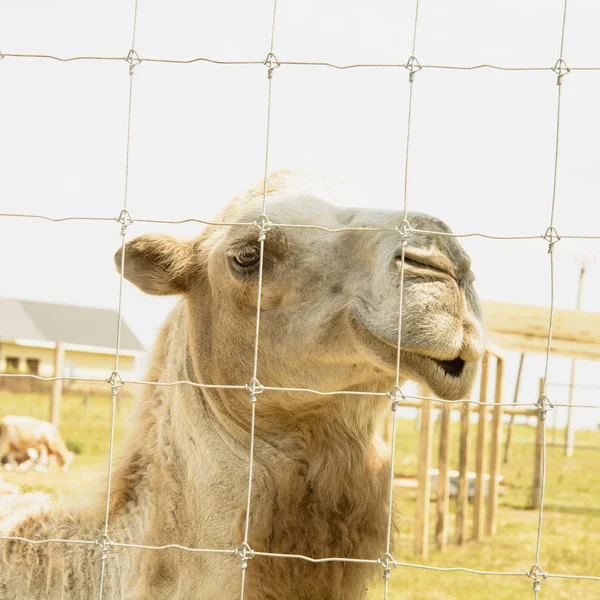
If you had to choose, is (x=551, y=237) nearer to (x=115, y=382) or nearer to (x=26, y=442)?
(x=115, y=382)

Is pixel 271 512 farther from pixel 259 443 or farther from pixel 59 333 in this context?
pixel 59 333

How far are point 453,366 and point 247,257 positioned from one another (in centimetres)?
78

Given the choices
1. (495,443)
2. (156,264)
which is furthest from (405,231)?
(495,443)

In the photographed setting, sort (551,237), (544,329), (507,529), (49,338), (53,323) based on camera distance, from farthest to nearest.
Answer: (49,338)
(53,323)
(507,529)
(544,329)
(551,237)

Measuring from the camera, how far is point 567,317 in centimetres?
859

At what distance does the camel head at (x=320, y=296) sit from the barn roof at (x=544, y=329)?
5667 millimetres

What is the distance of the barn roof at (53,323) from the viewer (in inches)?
992

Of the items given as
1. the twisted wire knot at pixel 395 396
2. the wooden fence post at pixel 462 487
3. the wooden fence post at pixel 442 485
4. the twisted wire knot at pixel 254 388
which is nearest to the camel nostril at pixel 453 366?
the twisted wire knot at pixel 395 396

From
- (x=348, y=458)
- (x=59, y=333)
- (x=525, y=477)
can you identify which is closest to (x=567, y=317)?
(x=348, y=458)

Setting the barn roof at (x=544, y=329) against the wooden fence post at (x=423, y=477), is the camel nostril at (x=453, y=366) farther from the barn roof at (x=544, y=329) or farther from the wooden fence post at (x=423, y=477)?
the wooden fence post at (x=423, y=477)

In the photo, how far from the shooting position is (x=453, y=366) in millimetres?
2441

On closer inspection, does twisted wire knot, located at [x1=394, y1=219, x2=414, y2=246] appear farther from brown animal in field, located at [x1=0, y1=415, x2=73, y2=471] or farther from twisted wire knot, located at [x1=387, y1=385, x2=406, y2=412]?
brown animal in field, located at [x1=0, y1=415, x2=73, y2=471]

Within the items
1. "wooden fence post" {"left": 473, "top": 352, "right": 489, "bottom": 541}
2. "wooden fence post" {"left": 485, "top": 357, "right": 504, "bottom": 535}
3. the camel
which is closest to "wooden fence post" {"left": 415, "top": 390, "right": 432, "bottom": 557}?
"wooden fence post" {"left": 473, "top": 352, "right": 489, "bottom": 541}

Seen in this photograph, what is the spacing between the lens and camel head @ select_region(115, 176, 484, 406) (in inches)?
95.0
